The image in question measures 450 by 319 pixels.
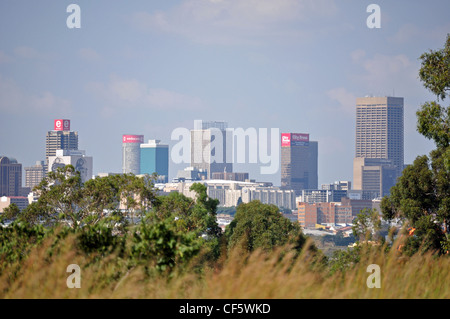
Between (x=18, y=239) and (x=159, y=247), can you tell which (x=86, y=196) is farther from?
(x=159, y=247)

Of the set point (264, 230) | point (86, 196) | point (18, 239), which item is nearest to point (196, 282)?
point (18, 239)

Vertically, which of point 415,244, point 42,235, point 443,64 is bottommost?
point 415,244

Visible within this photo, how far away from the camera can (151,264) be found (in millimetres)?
8320

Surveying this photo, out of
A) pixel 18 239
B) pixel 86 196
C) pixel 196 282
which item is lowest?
pixel 196 282

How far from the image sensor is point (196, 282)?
7957mm

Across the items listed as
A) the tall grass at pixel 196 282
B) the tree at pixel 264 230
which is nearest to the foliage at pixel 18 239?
the tall grass at pixel 196 282

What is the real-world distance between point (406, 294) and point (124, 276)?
319cm

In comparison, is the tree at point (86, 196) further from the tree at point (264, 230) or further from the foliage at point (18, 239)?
the foliage at point (18, 239)

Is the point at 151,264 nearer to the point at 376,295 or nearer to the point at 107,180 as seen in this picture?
the point at 376,295

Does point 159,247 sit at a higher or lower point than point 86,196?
higher

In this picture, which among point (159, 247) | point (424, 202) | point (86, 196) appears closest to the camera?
point (159, 247)

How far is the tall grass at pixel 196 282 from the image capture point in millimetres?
6934

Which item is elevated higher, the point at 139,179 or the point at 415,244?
the point at 139,179
